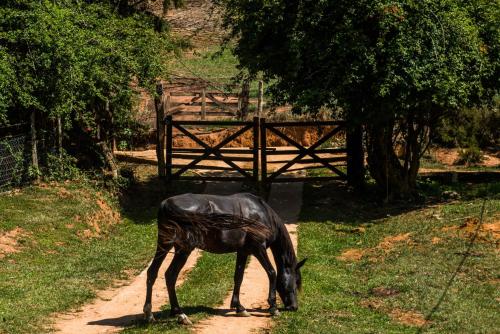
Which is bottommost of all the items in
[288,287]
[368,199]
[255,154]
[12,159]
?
[368,199]

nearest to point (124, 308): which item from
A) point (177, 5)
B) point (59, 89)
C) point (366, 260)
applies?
point (366, 260)

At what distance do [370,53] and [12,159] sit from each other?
1026 cm

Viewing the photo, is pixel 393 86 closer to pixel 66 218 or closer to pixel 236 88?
pixel 66 218

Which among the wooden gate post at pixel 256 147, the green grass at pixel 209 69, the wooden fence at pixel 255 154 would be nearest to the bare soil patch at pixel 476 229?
the wooden fence at pixel 255 154

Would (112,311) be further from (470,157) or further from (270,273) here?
(470,157)

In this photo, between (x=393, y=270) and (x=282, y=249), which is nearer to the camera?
(x=282, y=249)

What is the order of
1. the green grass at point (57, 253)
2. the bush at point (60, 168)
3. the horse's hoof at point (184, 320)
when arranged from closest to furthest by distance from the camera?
the horse's hoof at point (184, 320)
the green grass at point (57, 253)
the bush at point (60, 168)

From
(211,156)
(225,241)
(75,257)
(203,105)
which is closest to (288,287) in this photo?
(225,241)

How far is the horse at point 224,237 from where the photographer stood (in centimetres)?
1370

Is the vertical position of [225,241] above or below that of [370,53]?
below

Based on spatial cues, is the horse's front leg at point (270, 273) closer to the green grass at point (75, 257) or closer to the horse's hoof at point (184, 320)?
the green grass at point (75, 257)

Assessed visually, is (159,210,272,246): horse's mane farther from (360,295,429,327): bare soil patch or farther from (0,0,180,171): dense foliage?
(0,0,180,171): dense foliage

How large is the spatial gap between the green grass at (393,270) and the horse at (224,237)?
0.76 m

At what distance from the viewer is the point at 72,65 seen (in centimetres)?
2328
